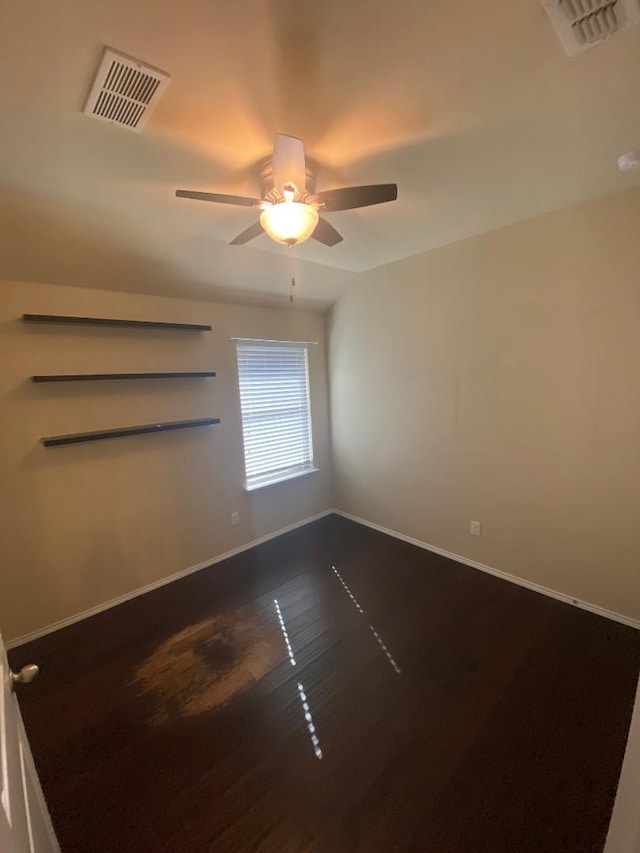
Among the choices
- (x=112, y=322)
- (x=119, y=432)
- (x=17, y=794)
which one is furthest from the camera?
(x=119, y=432)

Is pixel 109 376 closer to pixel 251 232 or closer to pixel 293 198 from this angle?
pixel 251 232

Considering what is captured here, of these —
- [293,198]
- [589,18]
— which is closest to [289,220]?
[293,198]

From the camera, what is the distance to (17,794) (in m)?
0.67

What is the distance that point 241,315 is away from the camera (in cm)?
316

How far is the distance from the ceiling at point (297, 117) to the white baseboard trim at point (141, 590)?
7.47ft

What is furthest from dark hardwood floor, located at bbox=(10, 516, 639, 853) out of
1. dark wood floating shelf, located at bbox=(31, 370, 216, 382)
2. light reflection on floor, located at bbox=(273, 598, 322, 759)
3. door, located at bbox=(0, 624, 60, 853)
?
dark wood floating shelf, located at bbox=(31, 370, 216, 382)

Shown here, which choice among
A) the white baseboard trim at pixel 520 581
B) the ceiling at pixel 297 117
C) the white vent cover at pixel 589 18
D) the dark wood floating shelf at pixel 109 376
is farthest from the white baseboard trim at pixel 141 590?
the white vent cover at pixel 589 18

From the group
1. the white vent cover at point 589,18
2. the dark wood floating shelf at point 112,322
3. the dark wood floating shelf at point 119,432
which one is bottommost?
the dark wood floating shelf at point 119,432

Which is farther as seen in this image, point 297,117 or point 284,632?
point 284,632

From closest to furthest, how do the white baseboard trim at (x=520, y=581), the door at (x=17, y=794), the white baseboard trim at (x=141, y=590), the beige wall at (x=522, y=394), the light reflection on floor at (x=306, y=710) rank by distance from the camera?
the door at (x=17, y=794) → the light reflection on floor at (x=306, y=710) → the beige wall at (x=522, y=394) → the white baseboard trim at (x=520, y=581) → the white baseboard trim at (x=141, y=590)

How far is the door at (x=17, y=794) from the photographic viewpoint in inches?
21.8

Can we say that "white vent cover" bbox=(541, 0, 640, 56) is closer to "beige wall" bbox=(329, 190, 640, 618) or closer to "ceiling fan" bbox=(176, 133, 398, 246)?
"ceiling fan" bbox=(176, 133, 398, 246)

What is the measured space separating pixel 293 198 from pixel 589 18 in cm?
102

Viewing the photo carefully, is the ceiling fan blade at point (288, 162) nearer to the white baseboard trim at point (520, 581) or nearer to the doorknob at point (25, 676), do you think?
the doorknob at point (25, 676)
